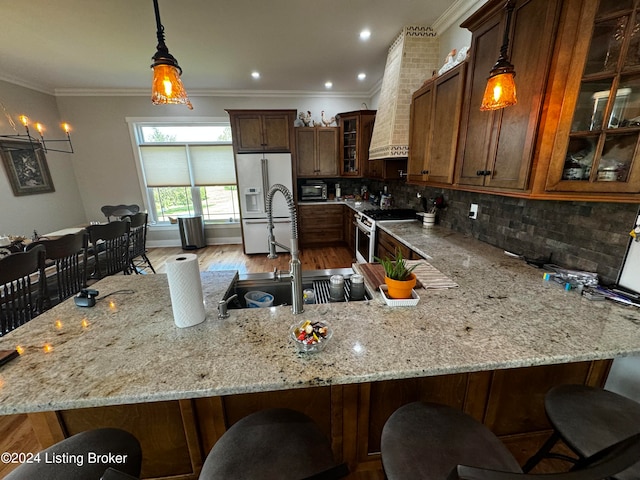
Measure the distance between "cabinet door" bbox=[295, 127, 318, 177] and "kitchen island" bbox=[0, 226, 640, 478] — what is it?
3.86 meters

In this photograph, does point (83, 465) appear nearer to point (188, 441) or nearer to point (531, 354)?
point (188, 441)

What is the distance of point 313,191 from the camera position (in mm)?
4875

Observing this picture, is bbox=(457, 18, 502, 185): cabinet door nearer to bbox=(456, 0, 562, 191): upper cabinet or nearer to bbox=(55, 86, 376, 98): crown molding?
bbox=(456, 0, 562, 191): upper cabinet

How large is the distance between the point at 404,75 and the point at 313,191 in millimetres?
2512

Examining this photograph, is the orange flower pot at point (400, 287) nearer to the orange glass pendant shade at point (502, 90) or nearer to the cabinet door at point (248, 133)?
the orange glass pendant shade at point (502, 90)

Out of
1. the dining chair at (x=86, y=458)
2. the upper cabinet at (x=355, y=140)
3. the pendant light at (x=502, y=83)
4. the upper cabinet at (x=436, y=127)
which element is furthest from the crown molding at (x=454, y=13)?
the dining chair at (x=86, y=458)

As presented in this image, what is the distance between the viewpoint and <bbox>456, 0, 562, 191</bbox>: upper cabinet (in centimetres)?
126

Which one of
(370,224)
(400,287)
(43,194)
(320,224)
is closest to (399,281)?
(400,287)

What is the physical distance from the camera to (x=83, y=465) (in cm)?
75

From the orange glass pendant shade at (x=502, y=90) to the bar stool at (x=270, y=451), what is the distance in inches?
62.4

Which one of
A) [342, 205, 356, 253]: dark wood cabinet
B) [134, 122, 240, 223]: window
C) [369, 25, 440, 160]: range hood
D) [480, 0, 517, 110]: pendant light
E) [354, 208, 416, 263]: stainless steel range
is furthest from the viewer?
[134, 122, 240, 223]: window

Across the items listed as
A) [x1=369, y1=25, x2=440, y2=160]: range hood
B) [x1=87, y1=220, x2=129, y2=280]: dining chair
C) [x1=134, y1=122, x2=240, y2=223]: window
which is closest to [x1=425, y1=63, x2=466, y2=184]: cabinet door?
[x1=369, y1=25, x2=440, y2=160]: range hood

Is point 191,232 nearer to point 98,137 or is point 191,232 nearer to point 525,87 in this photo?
point 98,137

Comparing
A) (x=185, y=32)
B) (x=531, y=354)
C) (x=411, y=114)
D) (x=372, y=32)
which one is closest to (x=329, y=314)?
(x=531, y=354)
